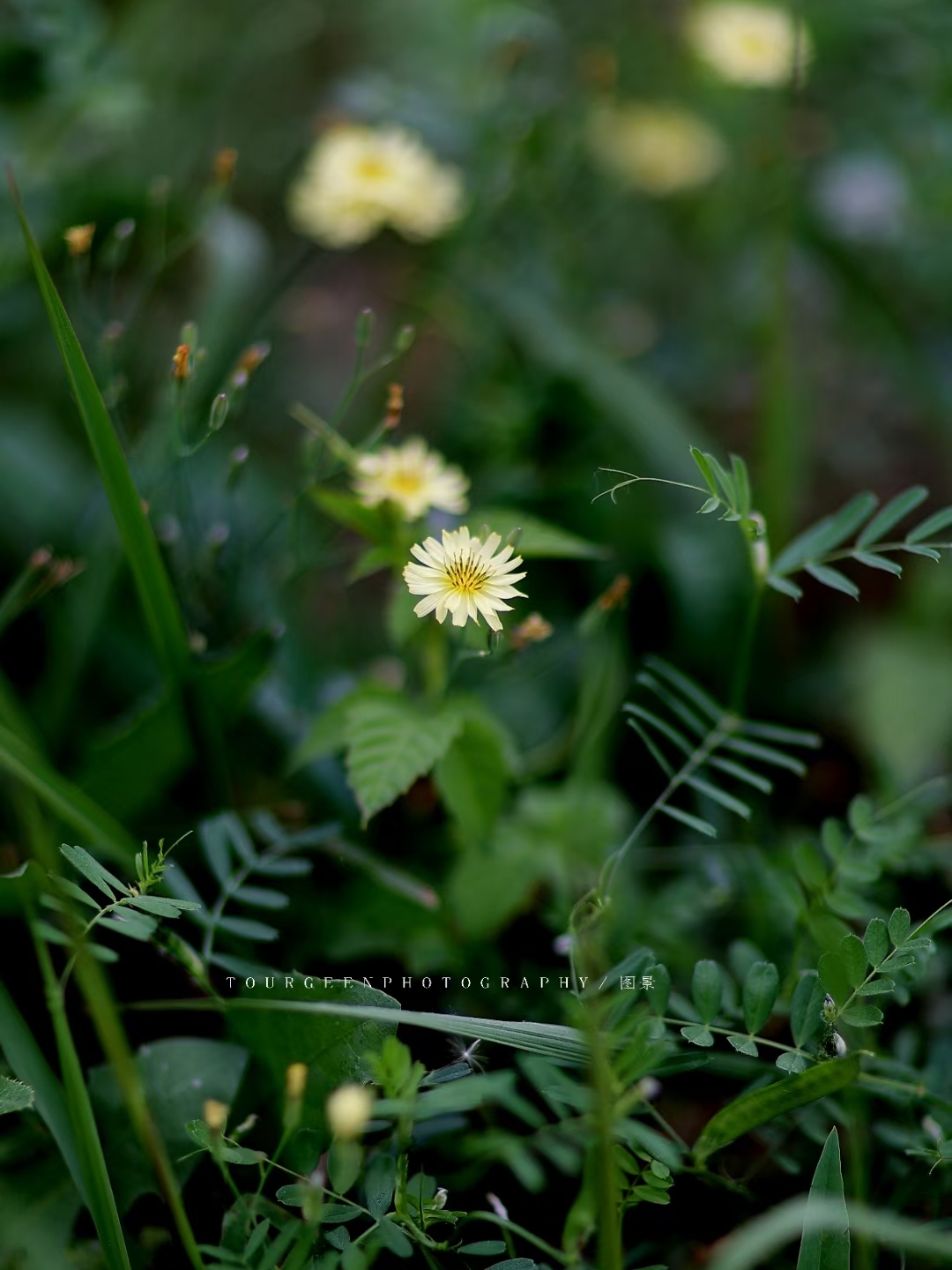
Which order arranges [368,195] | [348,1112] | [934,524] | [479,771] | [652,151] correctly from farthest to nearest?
[652,151]
[368,195]
[479,771]
[934,524]
[348,1112]

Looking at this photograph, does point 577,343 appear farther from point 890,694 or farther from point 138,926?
point 138,926

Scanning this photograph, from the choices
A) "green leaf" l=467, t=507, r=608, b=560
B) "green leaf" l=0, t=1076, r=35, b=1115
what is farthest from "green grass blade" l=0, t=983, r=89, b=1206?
"green leaf" l=467, t=507, r=608, b=560

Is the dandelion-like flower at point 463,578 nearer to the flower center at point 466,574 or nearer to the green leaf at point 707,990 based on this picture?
the flower center at point 466,574

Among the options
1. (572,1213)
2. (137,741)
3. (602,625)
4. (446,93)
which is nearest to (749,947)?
(572,1213)

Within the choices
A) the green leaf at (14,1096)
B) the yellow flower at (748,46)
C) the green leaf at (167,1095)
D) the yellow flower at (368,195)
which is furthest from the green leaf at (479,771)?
the yellow flower at (748,46)

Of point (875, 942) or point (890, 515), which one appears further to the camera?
point (890, 515)

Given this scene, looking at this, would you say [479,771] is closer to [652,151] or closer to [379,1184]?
[379,1184]

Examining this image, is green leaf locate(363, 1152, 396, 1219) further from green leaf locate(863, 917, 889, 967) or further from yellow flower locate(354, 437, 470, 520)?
yellow flower locate(354, 437, 470, 520)

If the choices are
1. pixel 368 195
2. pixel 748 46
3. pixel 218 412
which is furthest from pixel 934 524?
pixel 748 46
